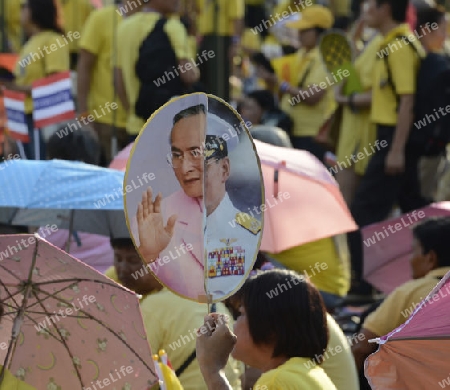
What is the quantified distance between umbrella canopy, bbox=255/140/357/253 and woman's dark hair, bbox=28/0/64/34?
2880 millimetres

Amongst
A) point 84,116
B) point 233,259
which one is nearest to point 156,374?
point 233,259

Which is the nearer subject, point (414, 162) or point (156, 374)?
point (156, 374)

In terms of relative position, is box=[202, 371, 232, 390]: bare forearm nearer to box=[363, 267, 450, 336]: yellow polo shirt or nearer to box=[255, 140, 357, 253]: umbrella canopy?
box=[363, 267, 450, 336]: yellow polo shirt

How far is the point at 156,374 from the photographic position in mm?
3133

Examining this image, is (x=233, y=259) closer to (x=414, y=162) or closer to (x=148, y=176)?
(x=148, y=176)

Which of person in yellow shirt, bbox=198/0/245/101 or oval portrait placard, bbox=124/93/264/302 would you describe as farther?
person in yellow shirt, bbox=198/0/245/101

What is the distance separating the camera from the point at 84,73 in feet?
25.4

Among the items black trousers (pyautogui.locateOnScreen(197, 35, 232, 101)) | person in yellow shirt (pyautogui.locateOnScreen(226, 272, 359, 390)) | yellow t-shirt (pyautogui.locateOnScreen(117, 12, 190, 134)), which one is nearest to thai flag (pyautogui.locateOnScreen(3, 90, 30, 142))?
yellow t-shirt (pyautogui.locateOnScreen(117, 12, 190, 134))

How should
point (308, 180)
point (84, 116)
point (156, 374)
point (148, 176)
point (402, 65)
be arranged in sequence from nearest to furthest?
point (148, 176) < point (156, 374) < point (308, 180) < point (402, 65) < point (84, 116)

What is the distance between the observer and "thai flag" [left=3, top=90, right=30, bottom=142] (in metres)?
7.27

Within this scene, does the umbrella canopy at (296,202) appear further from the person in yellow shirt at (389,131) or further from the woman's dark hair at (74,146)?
the person in yellow shirt at (389,131)

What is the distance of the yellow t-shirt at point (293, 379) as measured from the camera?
124 inches

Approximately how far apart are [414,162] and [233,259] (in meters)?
4.11

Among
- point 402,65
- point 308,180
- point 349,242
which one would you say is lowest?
point 349,242
